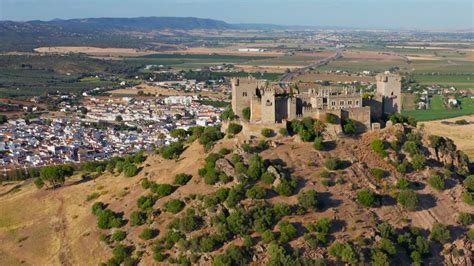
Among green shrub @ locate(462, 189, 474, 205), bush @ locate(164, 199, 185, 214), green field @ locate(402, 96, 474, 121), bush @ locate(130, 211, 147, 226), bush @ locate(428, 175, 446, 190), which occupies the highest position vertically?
bush @ locate(428, 175, 446, 190)

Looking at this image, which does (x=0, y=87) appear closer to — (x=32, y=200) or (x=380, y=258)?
(x=32, y=200)

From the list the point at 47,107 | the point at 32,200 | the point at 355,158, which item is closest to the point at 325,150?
the point at 355,158

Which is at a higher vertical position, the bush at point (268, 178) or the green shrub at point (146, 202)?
the bush at point (268, 178)

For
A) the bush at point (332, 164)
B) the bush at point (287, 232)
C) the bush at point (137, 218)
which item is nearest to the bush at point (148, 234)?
the bush at point (137, 218)

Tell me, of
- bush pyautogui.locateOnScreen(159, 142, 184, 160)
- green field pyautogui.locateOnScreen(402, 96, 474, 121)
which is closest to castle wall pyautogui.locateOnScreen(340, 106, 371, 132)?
bush pyautogui.locateOnScreen(159, 142, 184, 160)

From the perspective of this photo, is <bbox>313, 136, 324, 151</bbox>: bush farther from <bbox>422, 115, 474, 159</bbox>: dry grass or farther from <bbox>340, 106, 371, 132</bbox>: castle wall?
<bbox>422, 115, 474, 159</bbox>: dry grass

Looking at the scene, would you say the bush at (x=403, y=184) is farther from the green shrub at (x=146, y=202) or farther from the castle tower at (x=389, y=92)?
the green shrub at (x=146, y=202)

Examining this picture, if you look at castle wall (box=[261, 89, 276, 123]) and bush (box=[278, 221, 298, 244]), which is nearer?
bush (box=[278, 221, 298, 244])
